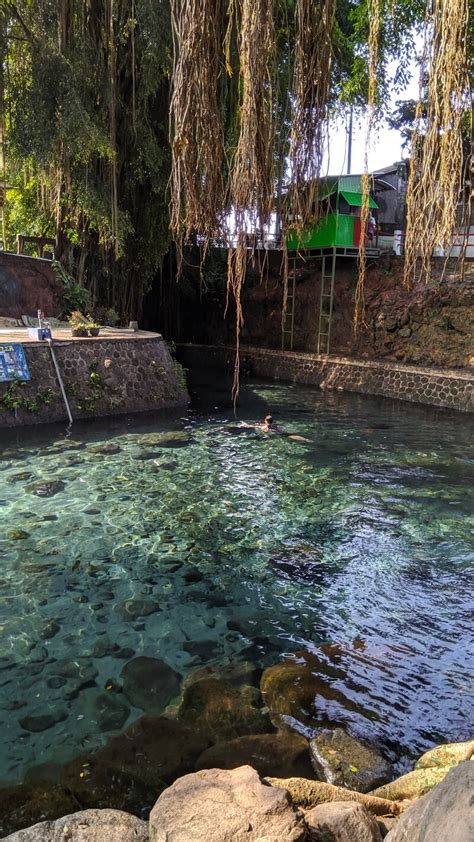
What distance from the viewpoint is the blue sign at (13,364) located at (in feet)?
38.5

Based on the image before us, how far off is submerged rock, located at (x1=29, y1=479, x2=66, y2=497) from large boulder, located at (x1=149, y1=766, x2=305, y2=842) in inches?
238

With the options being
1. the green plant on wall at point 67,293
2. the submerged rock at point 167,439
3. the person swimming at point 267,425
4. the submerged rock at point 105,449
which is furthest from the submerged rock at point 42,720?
the green plant on wall at point 67,293

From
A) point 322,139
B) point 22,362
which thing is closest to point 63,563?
point 322,139

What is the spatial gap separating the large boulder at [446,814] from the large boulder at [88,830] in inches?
49.2

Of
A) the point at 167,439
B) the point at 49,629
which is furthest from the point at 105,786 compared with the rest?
the point at 167,439

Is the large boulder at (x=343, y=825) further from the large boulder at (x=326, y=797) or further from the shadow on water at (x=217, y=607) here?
the shadow on water at (x=217, y=607)

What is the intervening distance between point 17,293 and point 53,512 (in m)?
8.99

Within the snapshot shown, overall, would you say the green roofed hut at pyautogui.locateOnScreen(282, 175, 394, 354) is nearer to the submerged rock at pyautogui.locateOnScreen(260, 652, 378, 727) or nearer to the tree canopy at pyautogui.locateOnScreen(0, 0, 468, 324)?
the tree canopy at pyautogui.locateOnScreen(0, 0, 468, 324)

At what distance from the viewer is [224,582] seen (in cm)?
633

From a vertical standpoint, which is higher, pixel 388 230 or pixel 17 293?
pixel 388 230

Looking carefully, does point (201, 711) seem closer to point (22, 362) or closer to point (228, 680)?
point (228, 680)

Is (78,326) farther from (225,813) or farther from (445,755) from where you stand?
(225,813)

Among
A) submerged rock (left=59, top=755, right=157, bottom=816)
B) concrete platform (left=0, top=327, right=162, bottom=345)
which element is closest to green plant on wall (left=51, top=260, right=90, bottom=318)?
concrete platform (left=0, top=327, right=162, bottom=345)

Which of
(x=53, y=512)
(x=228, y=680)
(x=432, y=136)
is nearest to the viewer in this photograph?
(x=432, y=136)
